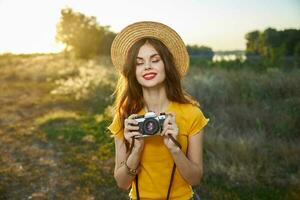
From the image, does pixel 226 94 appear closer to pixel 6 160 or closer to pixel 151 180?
pixel 6 160

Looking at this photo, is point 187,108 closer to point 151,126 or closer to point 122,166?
point 151,126

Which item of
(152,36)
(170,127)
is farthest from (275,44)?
(170,127)

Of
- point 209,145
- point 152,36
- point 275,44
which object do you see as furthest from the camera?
point 275,44

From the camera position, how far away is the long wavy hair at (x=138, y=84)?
7.36 ft

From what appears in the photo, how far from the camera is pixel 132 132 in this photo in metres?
2.01

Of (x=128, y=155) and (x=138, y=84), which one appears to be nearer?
(x=128, y=155)

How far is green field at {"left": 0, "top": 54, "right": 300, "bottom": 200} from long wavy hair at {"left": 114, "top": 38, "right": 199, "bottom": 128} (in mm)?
2485

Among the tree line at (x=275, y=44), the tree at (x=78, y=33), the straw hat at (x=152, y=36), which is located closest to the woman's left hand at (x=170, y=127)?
the straw hat at (x=152, y=36)

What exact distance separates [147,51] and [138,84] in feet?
0.77

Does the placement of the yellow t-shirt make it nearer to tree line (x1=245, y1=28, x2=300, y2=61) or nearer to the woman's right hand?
the woman's right hand

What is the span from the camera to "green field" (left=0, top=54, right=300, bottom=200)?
474 cm

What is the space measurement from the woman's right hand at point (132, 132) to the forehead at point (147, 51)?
39 cm

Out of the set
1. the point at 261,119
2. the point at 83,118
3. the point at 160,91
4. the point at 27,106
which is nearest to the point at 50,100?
the point at 27,106

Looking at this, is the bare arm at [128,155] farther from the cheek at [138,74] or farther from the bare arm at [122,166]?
the cheek at [138,74]
